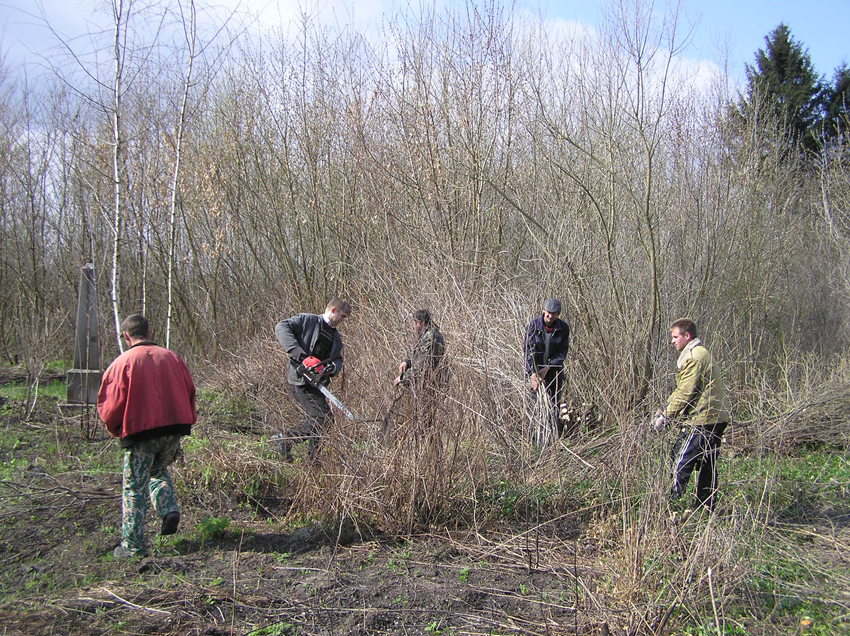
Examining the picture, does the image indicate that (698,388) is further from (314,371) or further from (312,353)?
(312,353)

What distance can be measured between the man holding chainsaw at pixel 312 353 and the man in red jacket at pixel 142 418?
161cm

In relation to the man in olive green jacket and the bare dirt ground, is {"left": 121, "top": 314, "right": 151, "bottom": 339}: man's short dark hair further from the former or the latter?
the man in olive green jacket

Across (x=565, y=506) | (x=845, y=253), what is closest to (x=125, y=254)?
(x=565, y=506)

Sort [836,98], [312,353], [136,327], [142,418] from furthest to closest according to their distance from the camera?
[836,98] < [312,353] < [136,327] < [142,418]

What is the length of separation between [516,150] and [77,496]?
27.2 feet

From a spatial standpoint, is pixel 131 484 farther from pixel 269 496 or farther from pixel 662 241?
pixel 662 241

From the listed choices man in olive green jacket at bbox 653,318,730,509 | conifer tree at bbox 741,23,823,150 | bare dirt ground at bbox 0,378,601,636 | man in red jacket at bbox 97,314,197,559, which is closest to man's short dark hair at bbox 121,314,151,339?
man in red jacket at bbox 97,314,197,559

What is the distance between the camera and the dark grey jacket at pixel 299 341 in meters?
6.06

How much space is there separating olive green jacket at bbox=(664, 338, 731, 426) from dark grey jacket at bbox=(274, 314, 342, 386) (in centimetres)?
298

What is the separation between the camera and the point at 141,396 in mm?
4234

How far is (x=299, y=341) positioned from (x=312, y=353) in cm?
17

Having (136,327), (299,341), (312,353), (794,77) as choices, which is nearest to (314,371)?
(312,353)

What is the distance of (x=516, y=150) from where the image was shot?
10.9 metres

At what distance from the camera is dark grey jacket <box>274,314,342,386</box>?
239 inches
